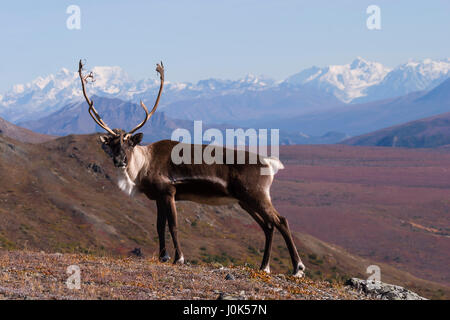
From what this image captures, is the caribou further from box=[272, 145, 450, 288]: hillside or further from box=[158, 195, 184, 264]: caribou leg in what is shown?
box=[272, 145, 450, 288]: hillside

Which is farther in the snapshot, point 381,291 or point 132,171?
point 132,171

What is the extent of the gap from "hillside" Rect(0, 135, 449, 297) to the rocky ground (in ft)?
75.7

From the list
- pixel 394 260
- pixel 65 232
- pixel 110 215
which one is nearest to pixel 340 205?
pixel 394 260

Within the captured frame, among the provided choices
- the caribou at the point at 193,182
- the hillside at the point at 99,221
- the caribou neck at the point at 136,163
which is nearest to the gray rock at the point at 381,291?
the caribou at the point at 193,182

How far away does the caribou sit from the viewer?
14.1m

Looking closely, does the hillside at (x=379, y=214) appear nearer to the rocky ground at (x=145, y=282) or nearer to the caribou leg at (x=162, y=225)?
the caribou leg at (x=162, y=225)

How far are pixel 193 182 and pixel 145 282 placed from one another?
3.54 meters

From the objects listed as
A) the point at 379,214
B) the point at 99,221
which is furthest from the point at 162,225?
the point at 379,214

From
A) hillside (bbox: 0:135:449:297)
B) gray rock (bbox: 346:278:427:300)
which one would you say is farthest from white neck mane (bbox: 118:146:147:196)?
hillside (bbox: 0:135:449:297)

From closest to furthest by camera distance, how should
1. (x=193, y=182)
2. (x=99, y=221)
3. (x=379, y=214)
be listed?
1. (x=193, y=182)
2. (x=99, y=221)
3. (x=379, y=214)

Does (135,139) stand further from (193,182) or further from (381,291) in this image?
(381,291)

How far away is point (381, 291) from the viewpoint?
1359 centimetres

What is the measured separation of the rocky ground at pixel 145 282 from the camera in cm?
1046

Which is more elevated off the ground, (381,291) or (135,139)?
(135,139)
